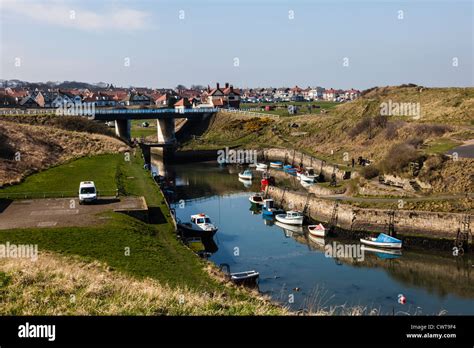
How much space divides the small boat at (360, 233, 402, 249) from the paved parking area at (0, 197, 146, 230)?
53.7 ft

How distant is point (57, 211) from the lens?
1298 inches

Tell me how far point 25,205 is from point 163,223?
381 inches

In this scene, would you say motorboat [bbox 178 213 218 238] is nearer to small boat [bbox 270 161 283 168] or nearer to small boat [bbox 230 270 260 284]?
small boat [bbox 230 270 260 284]

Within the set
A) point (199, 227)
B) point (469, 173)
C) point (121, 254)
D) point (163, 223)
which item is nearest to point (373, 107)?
point (469, 173)

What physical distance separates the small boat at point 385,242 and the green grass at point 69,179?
19320mm

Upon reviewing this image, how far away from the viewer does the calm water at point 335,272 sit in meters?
28.0

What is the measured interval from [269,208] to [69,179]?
18361 mm

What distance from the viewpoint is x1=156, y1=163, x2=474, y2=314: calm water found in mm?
27998

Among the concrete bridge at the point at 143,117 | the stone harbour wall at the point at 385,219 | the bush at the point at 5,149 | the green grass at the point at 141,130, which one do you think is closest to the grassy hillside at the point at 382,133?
the concrete bridge at the point at 143,117

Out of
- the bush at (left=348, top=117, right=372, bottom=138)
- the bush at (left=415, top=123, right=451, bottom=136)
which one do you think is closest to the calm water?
the bush at (left=415, top=123, right=451, bottom=136)

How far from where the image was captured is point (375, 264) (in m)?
35.0

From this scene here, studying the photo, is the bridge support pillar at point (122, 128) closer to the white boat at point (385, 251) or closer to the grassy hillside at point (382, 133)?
the grassy hillside at point (382, 133)
